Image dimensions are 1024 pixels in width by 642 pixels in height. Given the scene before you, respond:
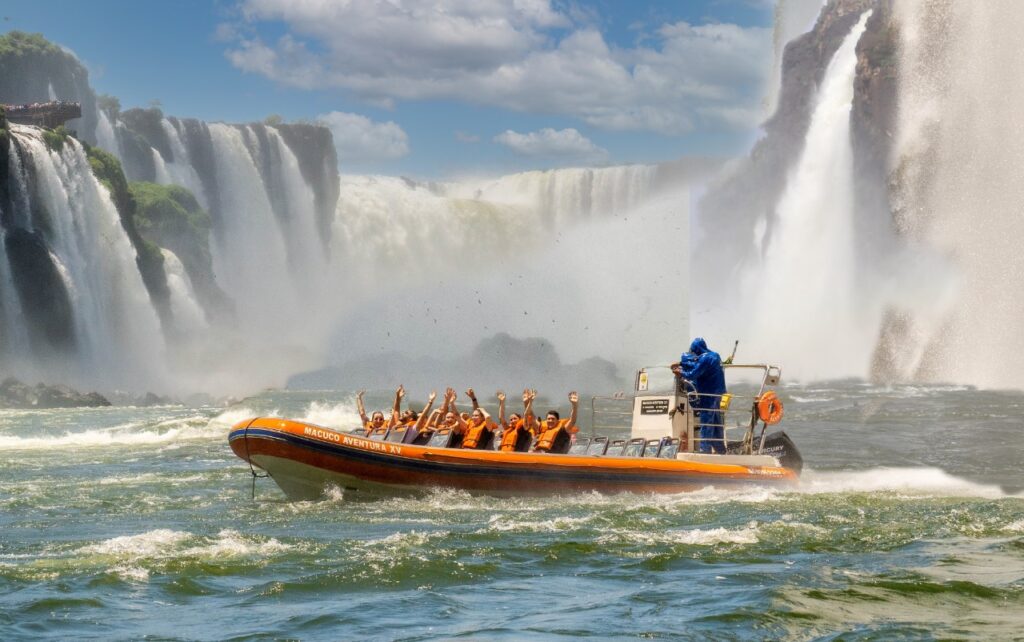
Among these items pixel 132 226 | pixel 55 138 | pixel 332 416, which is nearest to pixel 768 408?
pixel 332 416

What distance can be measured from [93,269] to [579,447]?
50665 millimetres

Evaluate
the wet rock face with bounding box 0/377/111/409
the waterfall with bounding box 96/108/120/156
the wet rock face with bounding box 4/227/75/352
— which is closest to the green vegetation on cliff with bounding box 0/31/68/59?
the waterfall with bounding box 96/108/120/156

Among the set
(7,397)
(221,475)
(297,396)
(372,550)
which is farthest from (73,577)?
(297,396)

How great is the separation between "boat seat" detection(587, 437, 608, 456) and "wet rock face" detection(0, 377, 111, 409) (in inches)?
1502

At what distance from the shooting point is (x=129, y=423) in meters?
41.0

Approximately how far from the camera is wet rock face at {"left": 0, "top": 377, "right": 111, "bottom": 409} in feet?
179

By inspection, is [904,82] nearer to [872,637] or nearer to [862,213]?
[862,213]

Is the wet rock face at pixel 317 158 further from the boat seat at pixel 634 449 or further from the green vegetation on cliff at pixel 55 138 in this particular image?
the boat seat at pixel 634 449

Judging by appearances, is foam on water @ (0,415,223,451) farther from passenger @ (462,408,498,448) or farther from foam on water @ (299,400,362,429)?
passenger @ (462,408,498,448)

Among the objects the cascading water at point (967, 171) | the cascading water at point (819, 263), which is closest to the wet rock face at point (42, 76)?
the cascading water at point (819, 263)

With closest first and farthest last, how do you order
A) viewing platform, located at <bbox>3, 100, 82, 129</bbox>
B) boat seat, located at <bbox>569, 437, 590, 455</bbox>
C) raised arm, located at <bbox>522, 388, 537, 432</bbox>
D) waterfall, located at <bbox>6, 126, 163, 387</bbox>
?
raised arm, located at <bbox>522, 388, 537, 432</bbox>
boat seat, located at <bbox>569, 437, 590, 455</bbox>
waterfall, located at <bbox>6, 126, 163, 387</bbox>
viewing platform, located at <bbox>3, 100, 82, 129</bbox>

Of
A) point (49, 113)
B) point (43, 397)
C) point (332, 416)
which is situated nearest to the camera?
point (332, 416)

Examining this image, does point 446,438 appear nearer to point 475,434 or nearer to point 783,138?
point 475,434

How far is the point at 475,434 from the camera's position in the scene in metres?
19.5
